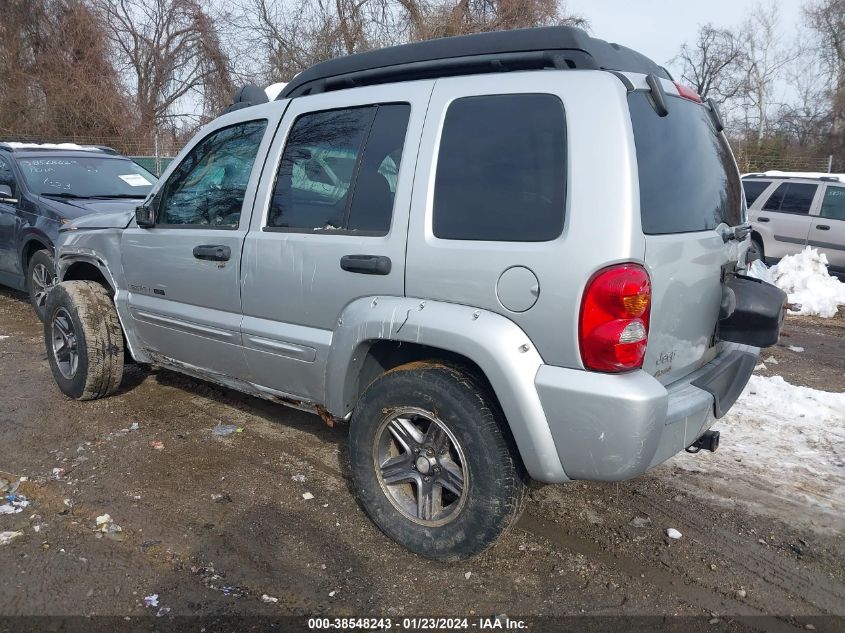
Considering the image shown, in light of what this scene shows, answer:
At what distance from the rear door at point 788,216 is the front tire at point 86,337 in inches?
388

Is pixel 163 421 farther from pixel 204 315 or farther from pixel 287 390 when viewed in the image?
pixel 287 390

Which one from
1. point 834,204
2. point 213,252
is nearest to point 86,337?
point 213,252

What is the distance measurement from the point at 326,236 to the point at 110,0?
2646cm

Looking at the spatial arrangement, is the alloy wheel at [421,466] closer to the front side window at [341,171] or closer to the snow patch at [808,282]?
the front side window at [341,171]

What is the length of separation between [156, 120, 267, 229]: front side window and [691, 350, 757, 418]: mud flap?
2464mm

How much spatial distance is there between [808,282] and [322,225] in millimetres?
8074

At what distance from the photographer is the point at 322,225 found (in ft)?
10.6

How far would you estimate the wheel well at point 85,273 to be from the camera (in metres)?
4.90

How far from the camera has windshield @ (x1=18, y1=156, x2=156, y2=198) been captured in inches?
284

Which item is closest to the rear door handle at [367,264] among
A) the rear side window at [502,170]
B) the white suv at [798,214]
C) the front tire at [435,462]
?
the rear side window at [502,170]

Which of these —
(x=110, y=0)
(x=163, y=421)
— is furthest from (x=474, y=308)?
(x=110, y=0)

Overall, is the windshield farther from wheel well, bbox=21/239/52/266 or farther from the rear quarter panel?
Answer: the rear quarter panel

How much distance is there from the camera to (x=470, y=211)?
271 cm

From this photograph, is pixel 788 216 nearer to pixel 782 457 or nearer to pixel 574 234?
pixel 782 457
